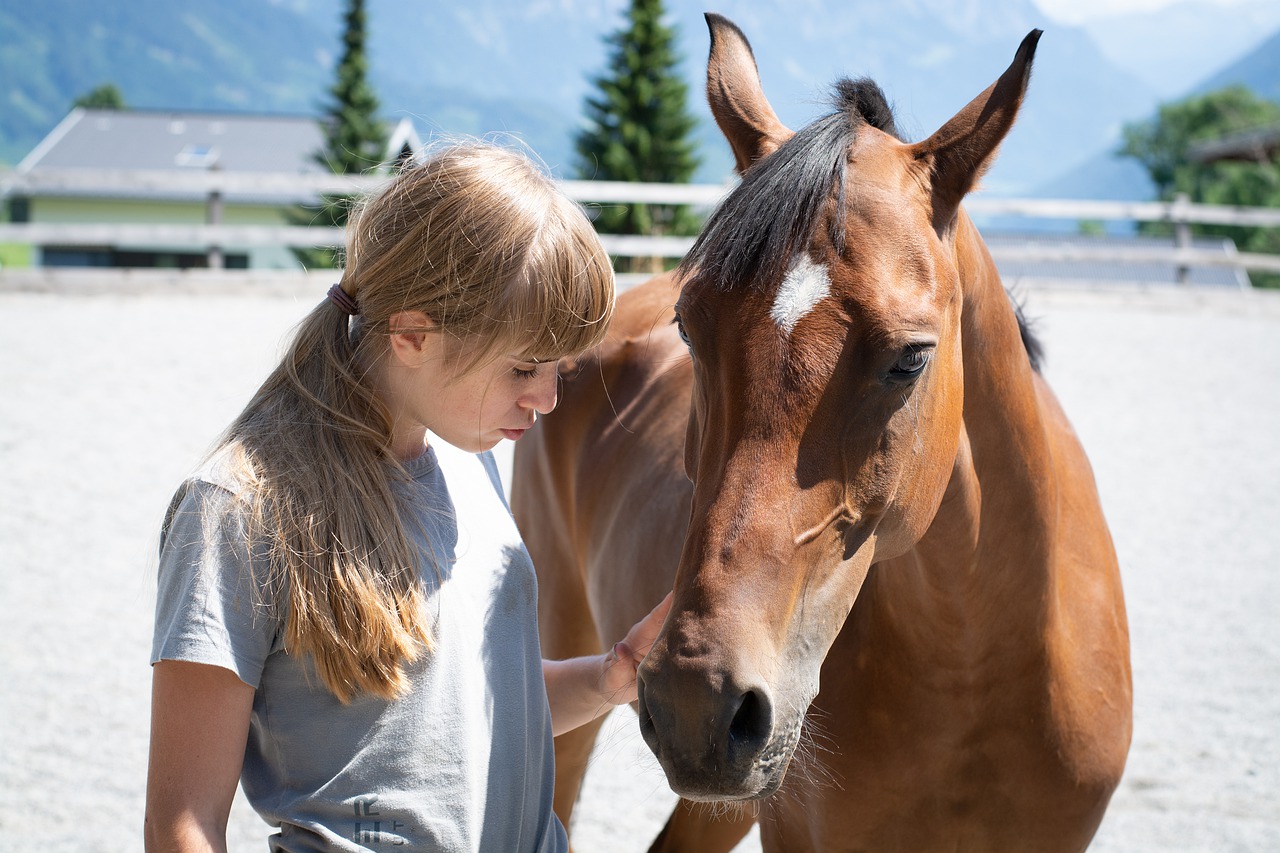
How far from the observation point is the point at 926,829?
1.93m

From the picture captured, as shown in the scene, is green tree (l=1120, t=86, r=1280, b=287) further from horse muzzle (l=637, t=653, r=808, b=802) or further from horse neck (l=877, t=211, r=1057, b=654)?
horse muzzle (l=637, t=653, r=808, b=802)

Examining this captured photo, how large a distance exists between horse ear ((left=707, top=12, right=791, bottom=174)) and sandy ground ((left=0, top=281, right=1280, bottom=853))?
0.92 meters

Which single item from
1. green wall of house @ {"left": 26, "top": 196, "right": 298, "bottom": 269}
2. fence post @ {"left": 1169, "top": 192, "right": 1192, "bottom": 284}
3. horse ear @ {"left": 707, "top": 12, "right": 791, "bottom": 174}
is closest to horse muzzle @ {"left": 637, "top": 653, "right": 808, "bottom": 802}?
horse ear @ {"left": 707, "top": 12, "right": 791, "bottom": 174}

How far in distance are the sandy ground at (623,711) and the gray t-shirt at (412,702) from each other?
0.27m

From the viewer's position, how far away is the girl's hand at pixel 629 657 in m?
1.71

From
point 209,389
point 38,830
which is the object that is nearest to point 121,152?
point 209,389

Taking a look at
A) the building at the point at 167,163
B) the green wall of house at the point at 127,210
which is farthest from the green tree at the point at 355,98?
the green wall of house at the point at 127,210

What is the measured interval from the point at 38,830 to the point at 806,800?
2.77 m

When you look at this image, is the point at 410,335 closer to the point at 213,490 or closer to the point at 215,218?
the point at 213,490

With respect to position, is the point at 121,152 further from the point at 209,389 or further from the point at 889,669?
the point at 889,669

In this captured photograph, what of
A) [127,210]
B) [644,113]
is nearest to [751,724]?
[644,113]

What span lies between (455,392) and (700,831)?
1.56 meters

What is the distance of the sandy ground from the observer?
11.9 feet

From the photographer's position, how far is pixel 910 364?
1.45 meters
